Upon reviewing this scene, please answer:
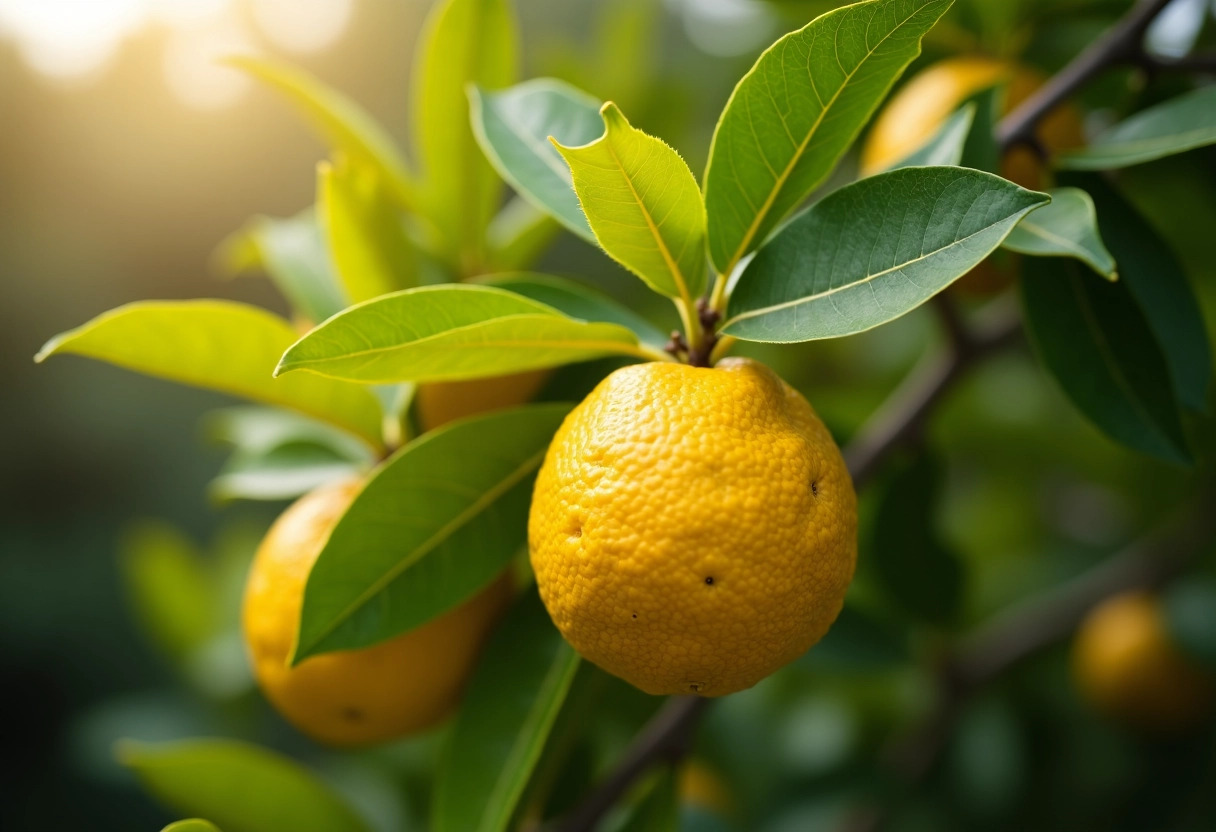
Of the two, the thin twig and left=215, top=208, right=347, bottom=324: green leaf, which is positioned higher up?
the thin twig

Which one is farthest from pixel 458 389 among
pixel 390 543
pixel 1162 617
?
pixel 1162 617

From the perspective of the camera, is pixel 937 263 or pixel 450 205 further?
pixel 450 205

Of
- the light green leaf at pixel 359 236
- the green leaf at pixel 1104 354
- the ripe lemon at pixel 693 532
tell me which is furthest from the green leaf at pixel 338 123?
the green leaf at pixel 1104 354

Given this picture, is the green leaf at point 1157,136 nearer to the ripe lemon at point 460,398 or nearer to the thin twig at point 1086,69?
the thin twig at point 1086,69

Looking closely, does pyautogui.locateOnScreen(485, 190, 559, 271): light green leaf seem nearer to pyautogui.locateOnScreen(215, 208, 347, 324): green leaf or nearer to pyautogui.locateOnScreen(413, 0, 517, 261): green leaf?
pyautogui.locateOnScreen(413, 0, 517, 261): green leaf

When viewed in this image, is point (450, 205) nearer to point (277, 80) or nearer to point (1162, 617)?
point (277, 80)

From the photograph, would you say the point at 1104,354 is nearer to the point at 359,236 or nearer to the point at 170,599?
the point at 359,236

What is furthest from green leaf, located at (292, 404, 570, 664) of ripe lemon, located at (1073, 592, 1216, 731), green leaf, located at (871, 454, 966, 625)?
ripe lemon, located at (1073, 592, 1216, 731)
